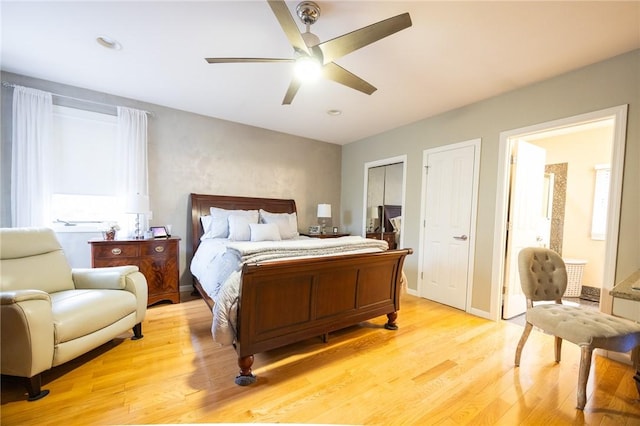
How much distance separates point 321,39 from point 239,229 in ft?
7.80

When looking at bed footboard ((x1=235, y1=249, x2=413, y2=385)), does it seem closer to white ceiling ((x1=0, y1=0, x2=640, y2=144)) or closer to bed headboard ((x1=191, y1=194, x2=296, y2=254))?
white ceiling ((x1=0, y1=0, x2=640, y2=144))

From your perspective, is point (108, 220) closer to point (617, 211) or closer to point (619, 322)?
point (619, 322)

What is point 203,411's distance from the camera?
60.3 inches

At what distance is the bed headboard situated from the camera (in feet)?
12.2

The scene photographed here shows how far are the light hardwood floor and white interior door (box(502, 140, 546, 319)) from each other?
0.64 m

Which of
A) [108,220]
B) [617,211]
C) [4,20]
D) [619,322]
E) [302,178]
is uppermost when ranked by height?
[4,20]

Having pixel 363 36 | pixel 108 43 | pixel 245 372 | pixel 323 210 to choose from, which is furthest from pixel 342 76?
pixel 323 210

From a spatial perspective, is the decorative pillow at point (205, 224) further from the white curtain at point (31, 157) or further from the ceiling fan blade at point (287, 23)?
the ceiling fan blade at point (287, 23)

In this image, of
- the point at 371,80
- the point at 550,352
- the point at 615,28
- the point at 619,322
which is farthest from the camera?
the point at 371,80

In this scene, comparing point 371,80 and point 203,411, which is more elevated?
point 371,80

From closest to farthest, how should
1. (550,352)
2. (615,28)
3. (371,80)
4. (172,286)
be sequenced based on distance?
(615,28) → (550,352) → (371,80) → (172,286)

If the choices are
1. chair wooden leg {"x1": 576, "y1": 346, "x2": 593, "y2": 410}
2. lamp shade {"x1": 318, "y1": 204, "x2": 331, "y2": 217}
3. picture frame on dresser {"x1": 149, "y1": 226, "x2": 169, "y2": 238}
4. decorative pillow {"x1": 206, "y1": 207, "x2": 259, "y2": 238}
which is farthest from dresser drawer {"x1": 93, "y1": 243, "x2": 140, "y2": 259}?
chair wooden leg {"x1": 576, "y1": 346, "x2": 593, "y2": 410}

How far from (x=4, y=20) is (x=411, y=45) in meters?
3.14

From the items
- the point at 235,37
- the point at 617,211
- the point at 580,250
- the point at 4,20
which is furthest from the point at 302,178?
the point at 580,250
